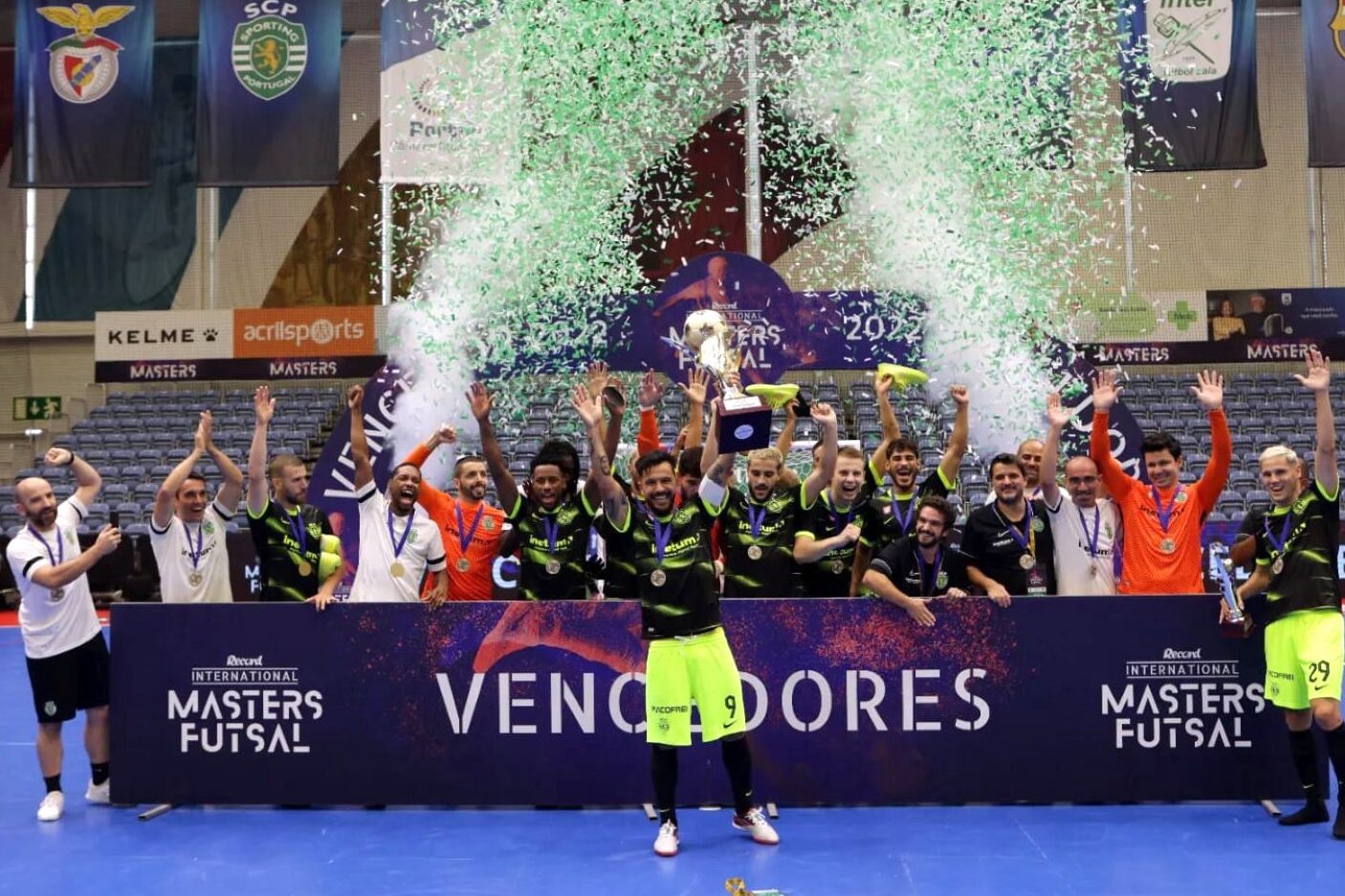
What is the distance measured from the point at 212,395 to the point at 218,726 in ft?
56.6

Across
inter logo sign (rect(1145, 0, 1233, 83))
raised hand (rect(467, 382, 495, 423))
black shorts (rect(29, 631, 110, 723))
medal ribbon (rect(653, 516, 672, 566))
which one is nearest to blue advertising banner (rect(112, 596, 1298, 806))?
black shorts (rect(29, 631, 110, 723))

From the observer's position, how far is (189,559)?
7.59m

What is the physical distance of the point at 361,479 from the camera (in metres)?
7.56

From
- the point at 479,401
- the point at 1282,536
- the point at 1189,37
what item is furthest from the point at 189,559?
the point at 1189,37

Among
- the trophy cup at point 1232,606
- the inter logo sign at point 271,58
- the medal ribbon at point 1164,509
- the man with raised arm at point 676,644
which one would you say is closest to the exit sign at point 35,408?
the inter logo sign at point 271,58

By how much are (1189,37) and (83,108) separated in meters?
15.3

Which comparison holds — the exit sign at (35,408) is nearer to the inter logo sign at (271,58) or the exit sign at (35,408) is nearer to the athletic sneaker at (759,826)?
the inter logo sign at (271,58)

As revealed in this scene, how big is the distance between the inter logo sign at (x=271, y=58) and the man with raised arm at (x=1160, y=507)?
13647 mm

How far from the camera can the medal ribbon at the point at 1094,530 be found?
24.2ft

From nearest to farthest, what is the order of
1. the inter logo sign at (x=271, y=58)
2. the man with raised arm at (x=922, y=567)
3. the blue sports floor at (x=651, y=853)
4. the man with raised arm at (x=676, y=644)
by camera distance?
the blue sports floor at (x=651, y=853) → the man with raised arm at (x=676, y=644) → the man with raised arm at (x=922, y=567) → the inter logo sign at (x=271, y=58)

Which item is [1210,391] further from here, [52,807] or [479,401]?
[52,807]

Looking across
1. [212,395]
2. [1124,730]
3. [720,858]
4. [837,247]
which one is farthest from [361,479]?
[212,395]

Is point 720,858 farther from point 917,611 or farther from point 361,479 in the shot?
point 361,479

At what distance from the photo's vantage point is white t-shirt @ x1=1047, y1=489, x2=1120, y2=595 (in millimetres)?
7375
